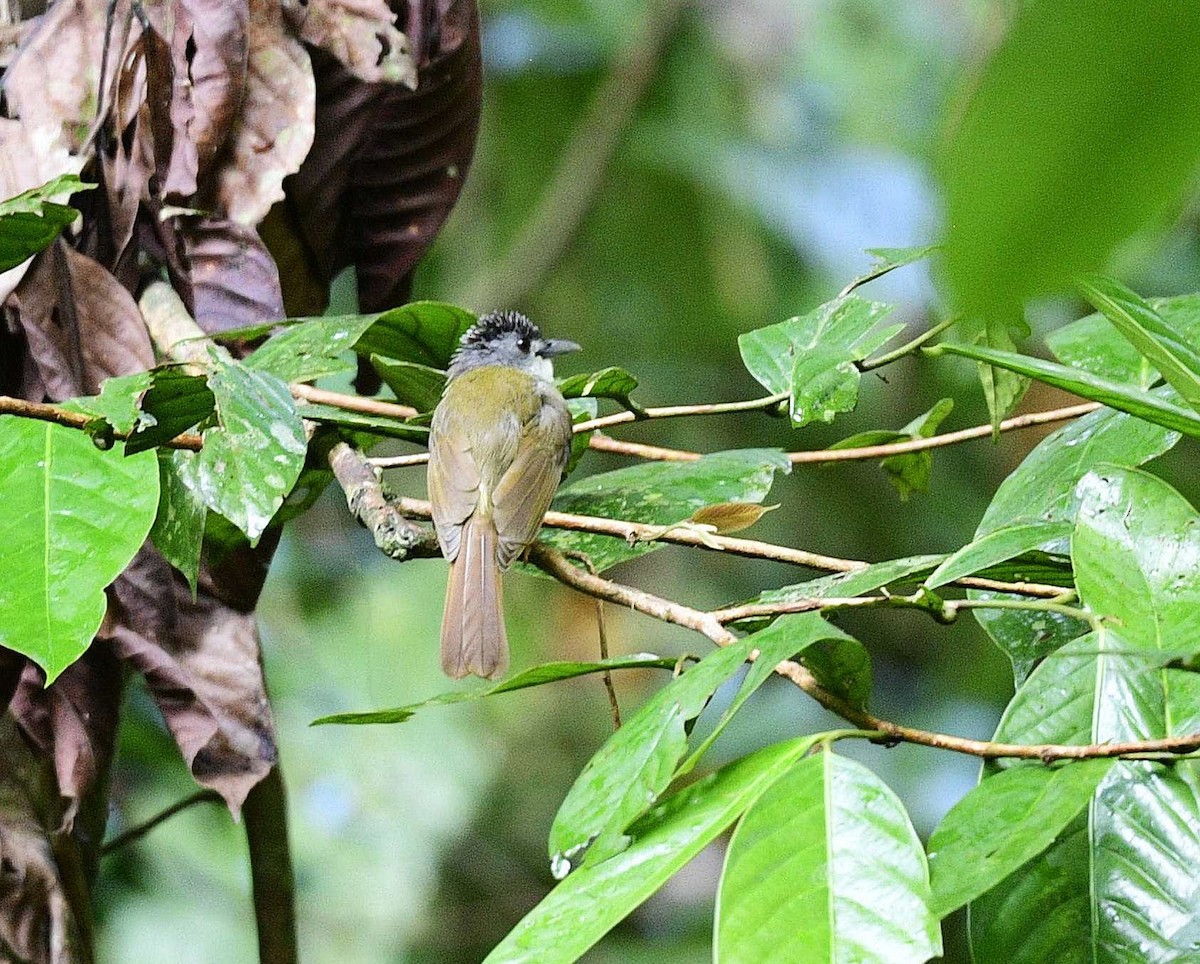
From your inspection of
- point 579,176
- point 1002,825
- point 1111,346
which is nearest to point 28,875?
point 1002,825

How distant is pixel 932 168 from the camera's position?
0.24 m

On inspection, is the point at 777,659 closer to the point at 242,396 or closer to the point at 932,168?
the point at 242,396

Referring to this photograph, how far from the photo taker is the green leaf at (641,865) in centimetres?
88

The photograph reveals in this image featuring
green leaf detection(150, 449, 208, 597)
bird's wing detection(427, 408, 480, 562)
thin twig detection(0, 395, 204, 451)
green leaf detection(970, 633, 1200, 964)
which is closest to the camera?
green leaf detection(970, 633, 1200, 964)

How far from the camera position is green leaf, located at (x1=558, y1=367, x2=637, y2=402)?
1565 mm

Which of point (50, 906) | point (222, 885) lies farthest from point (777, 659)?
point (222, 885)

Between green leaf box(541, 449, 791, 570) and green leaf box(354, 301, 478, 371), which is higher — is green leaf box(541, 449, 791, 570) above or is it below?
below

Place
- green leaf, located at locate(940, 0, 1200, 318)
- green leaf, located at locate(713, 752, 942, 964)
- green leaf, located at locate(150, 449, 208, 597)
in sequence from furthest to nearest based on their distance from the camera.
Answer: green leaf, located at locate(150, 449, 208, 597) → green leaf, located at locate(713, 752, 942, 964) → green leaf, located at locate(940, 0, 1200, 318)

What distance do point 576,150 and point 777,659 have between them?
3.97 meters

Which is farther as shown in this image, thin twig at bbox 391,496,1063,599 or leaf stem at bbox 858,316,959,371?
leaf stem at bbox 858,316,959,371

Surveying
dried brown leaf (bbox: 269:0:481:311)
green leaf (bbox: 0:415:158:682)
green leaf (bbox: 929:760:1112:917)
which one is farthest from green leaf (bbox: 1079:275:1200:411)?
dried brown leaf (bbox: 269:0:481:311)

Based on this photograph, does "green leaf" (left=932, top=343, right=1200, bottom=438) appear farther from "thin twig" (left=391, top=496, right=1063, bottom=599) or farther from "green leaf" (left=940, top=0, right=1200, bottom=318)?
"green leaf" (left=940, top=0, right=1200, bottom=318)

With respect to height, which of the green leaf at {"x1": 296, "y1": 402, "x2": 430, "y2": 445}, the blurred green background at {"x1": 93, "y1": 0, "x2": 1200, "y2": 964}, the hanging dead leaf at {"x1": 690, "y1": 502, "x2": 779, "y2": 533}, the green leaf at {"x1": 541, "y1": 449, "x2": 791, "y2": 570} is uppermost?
the green leaf at {"x1": 296, "y1": 402, "x2": 430, "y2": 445}

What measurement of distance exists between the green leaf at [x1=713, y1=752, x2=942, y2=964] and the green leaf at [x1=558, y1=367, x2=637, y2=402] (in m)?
0.68
